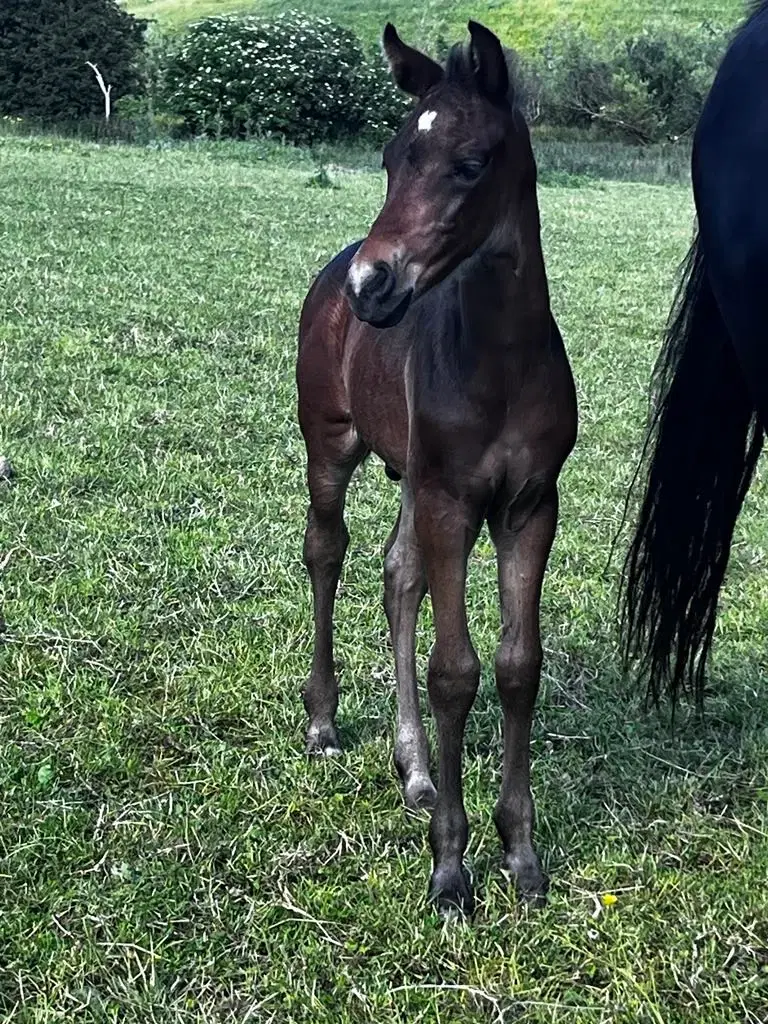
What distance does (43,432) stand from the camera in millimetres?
5539

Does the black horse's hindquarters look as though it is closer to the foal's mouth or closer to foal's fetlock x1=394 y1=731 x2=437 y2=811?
the foal's mouth

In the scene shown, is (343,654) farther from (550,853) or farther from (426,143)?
(426,143)

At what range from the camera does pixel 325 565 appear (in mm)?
3270

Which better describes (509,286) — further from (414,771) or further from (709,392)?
(414,771)

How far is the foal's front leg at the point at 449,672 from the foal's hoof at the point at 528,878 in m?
0.12

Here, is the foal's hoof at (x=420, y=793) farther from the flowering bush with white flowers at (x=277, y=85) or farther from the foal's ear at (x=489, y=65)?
the flowering bush with white flowers at (x=277, y=85)

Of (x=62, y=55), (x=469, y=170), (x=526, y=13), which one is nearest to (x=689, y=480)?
(x=469, y=170)

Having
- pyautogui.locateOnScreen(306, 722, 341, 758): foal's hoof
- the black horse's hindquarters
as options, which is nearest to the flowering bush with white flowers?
pyautogui.locateOnScreen(306, 722, 341, 758): foal's hoof

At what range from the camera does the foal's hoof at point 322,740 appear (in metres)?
3.21

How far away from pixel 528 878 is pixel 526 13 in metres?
58.7

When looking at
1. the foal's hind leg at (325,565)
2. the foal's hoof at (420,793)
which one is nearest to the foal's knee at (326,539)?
the foal's hind leg at (325,565)

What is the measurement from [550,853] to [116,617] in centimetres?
180

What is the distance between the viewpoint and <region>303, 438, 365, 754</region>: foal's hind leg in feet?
10.5

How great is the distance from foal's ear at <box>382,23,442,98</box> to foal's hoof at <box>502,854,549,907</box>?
174cm
